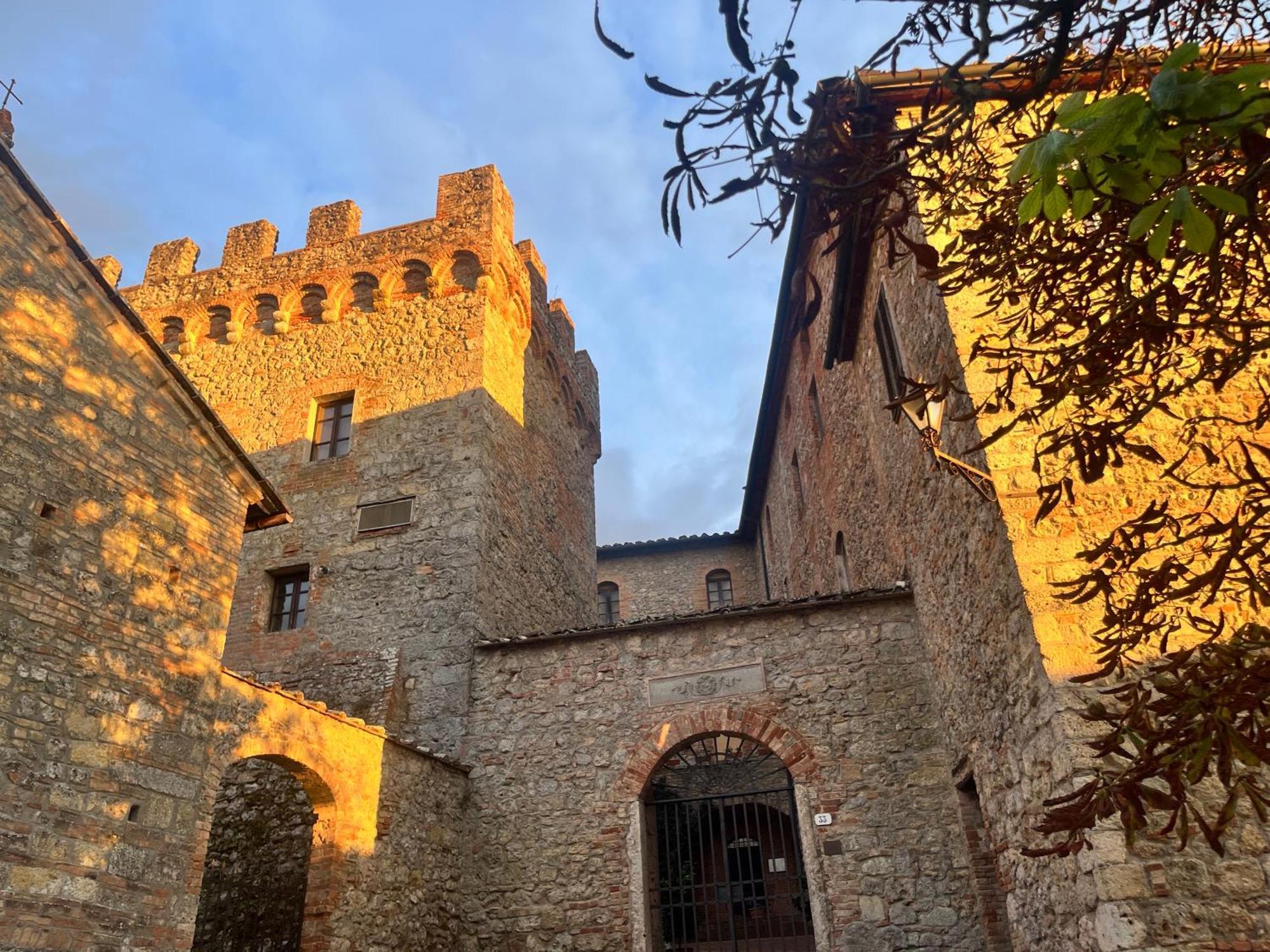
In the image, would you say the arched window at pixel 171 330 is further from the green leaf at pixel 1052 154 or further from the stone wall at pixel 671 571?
the green leaf at pixel 1052 154

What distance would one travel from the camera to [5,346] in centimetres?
544

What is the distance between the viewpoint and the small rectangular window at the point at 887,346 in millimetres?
7867

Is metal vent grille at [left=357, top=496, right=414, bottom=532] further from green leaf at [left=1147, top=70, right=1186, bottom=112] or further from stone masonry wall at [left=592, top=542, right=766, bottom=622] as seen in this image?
green leaf at [left=1147, top=70, right=1186, bottom=112]

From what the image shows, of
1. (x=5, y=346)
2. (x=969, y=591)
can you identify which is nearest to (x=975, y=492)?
(x=969, y=591)

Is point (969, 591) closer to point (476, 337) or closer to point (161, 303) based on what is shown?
point (476, 337)

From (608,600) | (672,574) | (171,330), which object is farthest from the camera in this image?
(608,600)

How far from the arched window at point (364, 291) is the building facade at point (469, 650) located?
0.15 feet

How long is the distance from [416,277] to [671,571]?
9834mm

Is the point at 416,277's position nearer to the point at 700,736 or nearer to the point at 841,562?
the point at 841,562

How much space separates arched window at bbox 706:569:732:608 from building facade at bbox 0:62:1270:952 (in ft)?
13.7

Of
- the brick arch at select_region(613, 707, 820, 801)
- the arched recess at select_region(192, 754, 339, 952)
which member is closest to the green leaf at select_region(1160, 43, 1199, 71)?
the brick arch at select_region(613, 707, 820, 801)

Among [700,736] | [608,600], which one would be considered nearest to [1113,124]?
[700,736]

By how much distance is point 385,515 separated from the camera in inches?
455

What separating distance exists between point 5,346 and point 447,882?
6119 mm
